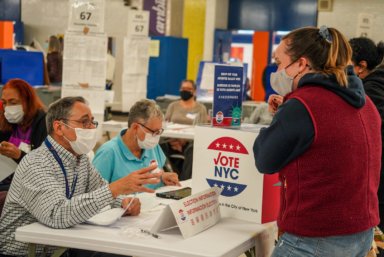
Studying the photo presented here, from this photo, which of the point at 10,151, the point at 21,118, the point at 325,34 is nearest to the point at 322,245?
the point at 325,34

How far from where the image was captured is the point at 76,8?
240 inches

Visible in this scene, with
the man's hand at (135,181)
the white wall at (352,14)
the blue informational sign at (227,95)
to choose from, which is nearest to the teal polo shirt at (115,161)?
the blue informational sign at (227,95)

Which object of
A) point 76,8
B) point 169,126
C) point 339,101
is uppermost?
point 76,8

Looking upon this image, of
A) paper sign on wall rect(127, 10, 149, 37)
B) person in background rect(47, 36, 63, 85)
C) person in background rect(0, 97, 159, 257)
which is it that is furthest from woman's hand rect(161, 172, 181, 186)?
person in background rect(47, 36, 63, 85)

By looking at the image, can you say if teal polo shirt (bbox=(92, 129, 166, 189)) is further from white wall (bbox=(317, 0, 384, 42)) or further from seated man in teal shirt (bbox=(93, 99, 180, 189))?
white wall (bbox=(317, 0, 384, 42))

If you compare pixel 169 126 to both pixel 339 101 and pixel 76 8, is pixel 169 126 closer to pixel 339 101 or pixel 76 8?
pixel 76 8

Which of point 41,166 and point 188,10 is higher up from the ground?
point 188,10

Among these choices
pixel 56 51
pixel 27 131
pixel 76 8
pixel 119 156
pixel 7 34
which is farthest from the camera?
pixel 7 34

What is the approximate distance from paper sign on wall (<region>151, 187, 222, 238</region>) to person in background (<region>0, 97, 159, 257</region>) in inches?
5.9

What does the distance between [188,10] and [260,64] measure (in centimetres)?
197

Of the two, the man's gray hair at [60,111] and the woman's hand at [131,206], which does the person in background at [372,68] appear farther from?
the man's gray hair at [60,111]

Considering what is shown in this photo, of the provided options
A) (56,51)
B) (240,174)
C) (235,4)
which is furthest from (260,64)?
(240,174)

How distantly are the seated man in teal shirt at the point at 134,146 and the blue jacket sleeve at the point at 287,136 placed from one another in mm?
1680

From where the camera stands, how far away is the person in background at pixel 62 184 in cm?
267
